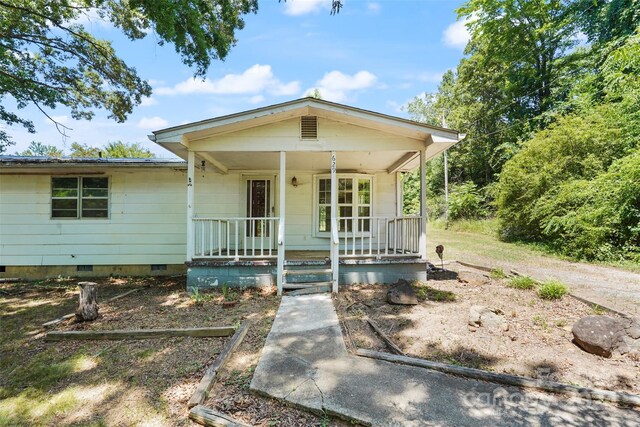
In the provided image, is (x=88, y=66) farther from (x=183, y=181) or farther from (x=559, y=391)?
(x=559, y=391)

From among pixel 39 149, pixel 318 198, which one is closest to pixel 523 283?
pixel 318 198

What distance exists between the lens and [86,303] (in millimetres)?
4562

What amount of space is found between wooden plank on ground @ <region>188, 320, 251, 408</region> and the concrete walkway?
0.39m

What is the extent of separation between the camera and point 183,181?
26.4ft

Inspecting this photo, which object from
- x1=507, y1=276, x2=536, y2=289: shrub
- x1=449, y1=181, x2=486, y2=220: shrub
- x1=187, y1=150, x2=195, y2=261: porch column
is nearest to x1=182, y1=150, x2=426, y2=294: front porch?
x1=187, y1=150, x2=195, y2=261: porch column

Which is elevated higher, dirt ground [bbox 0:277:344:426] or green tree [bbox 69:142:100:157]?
green tree [bbox 69:142:100:157]

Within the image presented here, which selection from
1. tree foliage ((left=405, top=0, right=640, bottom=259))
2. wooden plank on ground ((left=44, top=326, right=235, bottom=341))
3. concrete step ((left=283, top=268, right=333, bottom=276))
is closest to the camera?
wooden plank on ground ((left=44, top=326, right=235, bottom=341))

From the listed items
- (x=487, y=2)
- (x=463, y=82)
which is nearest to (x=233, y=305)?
(x=487, y=2)

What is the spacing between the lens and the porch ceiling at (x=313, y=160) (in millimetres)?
6797

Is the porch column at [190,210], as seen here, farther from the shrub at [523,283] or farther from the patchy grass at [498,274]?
the patchy grass at [498,274]

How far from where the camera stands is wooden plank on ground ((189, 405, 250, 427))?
2225mm

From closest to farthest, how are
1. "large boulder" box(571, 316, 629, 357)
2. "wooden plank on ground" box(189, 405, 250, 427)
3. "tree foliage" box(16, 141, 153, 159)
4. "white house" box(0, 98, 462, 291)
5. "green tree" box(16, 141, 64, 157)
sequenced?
"wooden plank on ground" box(189, 405, 250, 427) < "large boulder" box(571, 316, 629, 357) < "white house" box(0, 98, 462, 291) < "tree foliage" box(16, 141, 153, 159) < "green tree" box(16, 141, 64, 157)

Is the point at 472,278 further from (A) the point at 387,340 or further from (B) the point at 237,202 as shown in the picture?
(B) the point at 237,202

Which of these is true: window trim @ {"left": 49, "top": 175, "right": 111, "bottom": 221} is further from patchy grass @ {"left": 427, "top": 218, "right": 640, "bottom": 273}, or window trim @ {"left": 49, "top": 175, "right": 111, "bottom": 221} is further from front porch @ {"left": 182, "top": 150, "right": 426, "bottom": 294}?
patchy grass @ {"left": 427, "top": 218, "right": 640, "bottom": 273}
